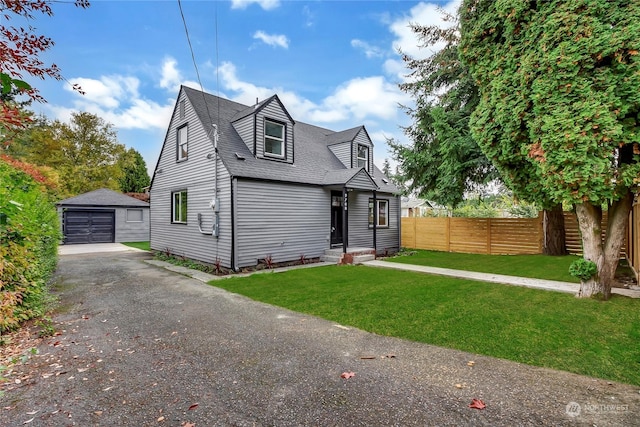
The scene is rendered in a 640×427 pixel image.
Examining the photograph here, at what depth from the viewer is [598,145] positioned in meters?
5.06

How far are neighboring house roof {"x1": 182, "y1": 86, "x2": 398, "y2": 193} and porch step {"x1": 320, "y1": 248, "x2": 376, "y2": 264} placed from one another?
2677 millimetres

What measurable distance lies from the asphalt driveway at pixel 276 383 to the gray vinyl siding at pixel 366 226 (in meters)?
8.50

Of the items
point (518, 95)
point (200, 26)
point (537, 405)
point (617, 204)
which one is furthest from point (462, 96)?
point (537, 405)

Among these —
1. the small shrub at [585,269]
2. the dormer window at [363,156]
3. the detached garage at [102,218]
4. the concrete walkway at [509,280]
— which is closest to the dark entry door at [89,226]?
the detached garage at [102,218]

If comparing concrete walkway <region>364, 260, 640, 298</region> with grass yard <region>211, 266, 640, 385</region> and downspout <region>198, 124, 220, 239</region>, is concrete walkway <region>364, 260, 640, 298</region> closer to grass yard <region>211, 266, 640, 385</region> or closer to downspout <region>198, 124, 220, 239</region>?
grass yard <region>211, 266, 640, 385</region>

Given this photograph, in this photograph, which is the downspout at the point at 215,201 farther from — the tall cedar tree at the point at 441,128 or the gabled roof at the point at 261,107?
the tall cedar tree at the point at 441,128

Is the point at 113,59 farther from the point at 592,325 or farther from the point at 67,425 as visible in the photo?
the point at 592,325

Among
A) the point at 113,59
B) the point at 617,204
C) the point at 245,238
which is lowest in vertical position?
the point at 245,238

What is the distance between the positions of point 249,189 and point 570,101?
8.19 m

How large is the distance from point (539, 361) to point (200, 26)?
9649 millimetres

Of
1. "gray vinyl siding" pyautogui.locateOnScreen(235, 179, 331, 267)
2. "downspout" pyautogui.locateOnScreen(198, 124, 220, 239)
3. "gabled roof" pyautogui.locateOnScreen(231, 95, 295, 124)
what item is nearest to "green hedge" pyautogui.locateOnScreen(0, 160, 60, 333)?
"downspout" pyautogui.locateOnScreen(198, 124, 220, 239)

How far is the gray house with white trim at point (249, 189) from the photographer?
9.77 meters

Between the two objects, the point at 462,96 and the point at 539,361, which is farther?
the point at 462,96

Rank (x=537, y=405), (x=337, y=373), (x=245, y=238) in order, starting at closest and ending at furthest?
(x=537, y=405) < (x=337, y=373) < (x=245, y=238)
